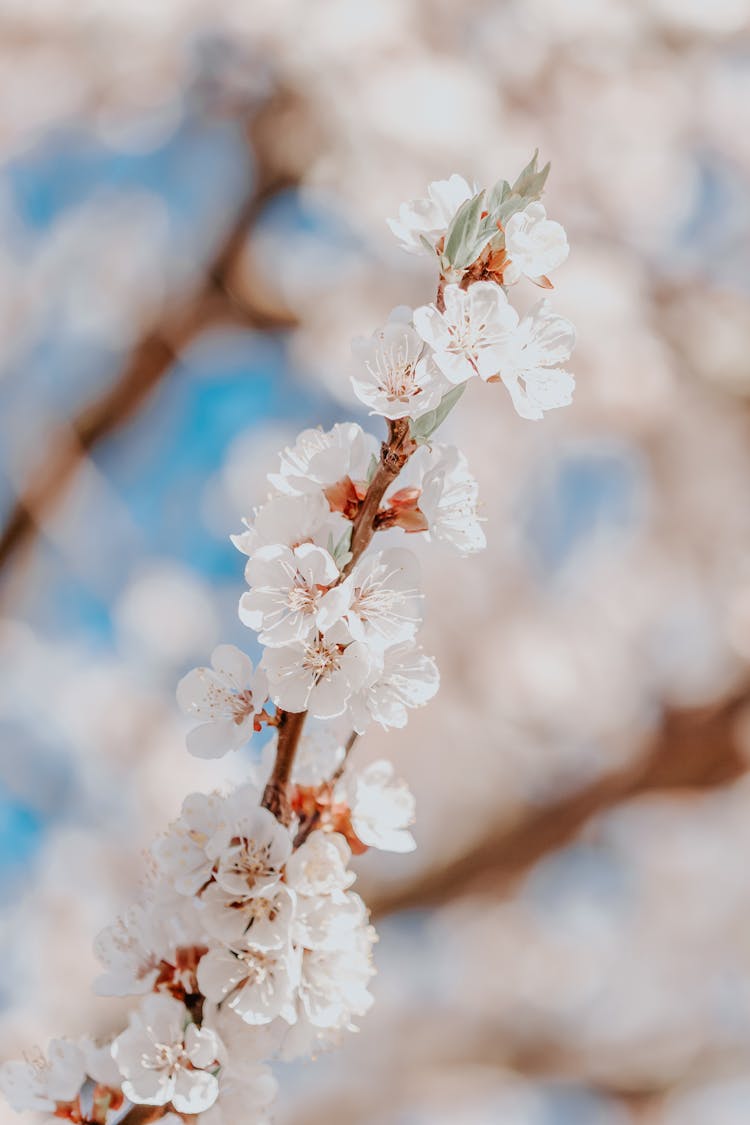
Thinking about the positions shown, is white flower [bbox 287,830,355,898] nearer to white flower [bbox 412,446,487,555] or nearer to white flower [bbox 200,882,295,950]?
white flower [bbox 200,882,295,950]

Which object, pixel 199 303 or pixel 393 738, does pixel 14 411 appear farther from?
pixel 393 738

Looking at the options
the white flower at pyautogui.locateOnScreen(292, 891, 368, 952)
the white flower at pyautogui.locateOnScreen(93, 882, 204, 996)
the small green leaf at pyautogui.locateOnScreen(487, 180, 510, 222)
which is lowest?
the white flower at pyautogui.locateOnScreen(93, 882, 204, 996)

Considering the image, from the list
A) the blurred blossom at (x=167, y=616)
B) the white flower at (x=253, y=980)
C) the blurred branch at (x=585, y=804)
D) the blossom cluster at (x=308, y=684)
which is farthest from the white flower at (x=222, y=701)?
the blurred blossom at (x=167, y=616)

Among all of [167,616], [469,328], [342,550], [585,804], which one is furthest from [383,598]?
[167,616]

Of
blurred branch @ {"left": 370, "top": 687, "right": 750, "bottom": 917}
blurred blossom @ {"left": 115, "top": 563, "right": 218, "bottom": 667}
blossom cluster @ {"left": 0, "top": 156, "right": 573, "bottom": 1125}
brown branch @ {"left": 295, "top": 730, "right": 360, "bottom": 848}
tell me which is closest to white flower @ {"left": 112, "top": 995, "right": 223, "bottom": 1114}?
blossom cluster @ {"left": 0, "top": 156, "right": 573, "bottom": 1125}

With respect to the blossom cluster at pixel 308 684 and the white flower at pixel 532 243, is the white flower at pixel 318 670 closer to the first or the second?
the blossom cluster at pixel 308 684

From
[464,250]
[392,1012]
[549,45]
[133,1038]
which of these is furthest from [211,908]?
[549,45]

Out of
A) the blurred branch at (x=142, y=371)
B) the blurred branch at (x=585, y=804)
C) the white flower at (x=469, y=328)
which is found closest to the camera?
the white flower at (x=469, y=328)
